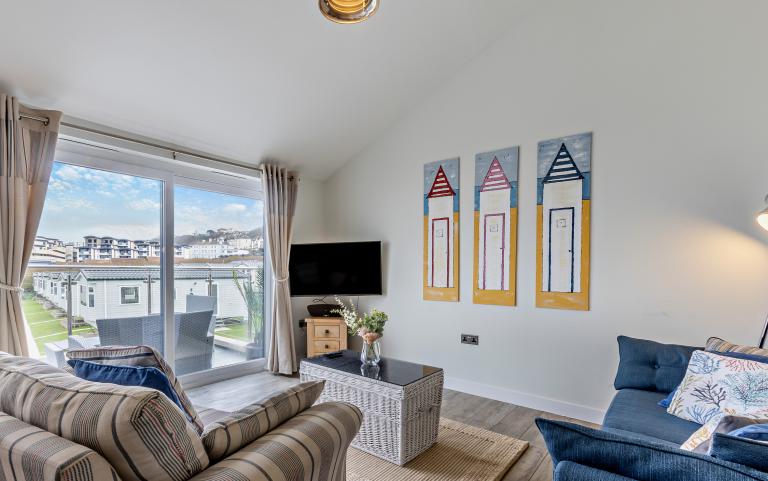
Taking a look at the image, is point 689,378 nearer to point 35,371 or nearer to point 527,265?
point 527,265

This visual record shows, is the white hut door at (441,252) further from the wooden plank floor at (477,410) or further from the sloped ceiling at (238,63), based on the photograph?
the sloped ceiling at (238,63)

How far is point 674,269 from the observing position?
2684 mm

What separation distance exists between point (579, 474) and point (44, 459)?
112cm

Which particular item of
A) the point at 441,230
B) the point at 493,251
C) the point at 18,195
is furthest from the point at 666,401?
the point at 18,195

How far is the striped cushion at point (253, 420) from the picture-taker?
1.09 m

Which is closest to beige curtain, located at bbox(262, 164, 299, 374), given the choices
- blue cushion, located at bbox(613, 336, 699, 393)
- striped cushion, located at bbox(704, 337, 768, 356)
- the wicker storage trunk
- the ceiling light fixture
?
the wicker storage trunk

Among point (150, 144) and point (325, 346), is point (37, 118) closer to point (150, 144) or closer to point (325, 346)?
point (150, 144)

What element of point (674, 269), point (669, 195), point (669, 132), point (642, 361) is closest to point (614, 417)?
point (642, 361)

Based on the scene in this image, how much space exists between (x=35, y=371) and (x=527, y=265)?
303 centimetres

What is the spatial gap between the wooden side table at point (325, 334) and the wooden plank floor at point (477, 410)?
15.7 inches

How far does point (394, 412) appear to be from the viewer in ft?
7.45

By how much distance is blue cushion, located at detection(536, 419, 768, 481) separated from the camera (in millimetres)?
798

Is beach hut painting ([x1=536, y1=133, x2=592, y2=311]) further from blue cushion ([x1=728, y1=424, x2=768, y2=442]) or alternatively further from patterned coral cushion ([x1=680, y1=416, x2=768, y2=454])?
blue cushion ([x1=728, y1=424, x2=768, y2=442])

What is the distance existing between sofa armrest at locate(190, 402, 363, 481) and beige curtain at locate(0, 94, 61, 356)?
2.24 m
